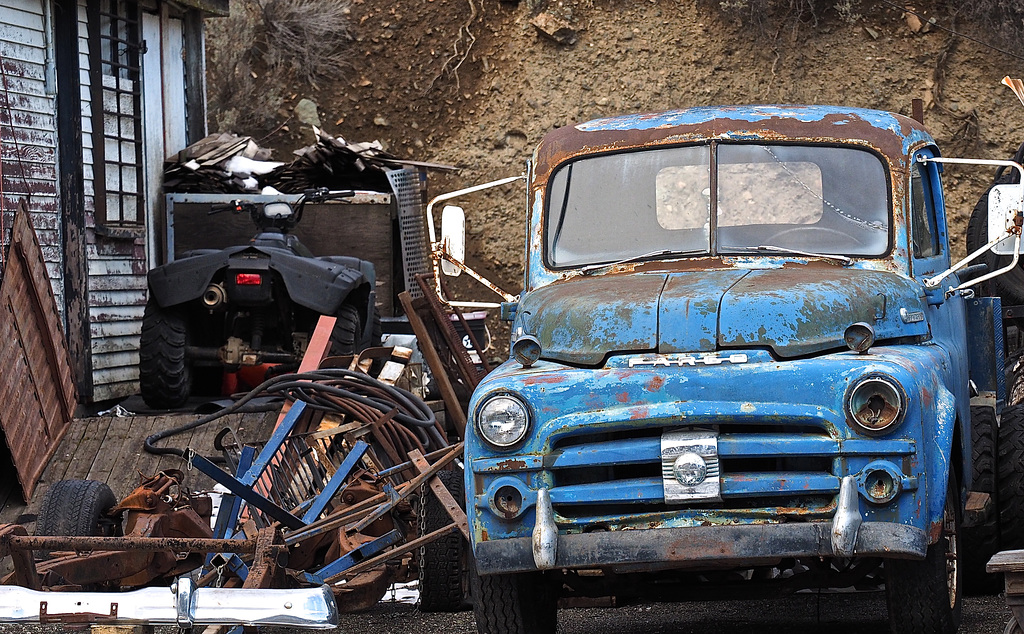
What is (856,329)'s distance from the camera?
5.15m

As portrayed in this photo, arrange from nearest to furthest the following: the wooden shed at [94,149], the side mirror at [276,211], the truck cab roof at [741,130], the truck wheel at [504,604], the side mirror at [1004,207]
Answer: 1. the truck wheel at [504,604]
2. the side mirror at [1004,207]
3. the truck cab roof at [741,130]
4. the wooden shed at [94,149]
5. the side mirror at [276,211]

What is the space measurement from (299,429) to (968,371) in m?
3.58

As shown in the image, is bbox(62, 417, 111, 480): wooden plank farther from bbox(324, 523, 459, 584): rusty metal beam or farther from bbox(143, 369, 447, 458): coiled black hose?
bbox(324, 523, 459, 584): rusty metal beam

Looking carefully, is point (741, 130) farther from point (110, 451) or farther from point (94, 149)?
point (94, 149)

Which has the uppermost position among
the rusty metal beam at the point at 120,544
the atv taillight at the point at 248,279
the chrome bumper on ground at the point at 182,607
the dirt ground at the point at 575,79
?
the dirt ground at the point at 575,79

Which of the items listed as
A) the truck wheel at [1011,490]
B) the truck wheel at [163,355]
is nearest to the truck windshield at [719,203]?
the truck wheel at [1011,490]

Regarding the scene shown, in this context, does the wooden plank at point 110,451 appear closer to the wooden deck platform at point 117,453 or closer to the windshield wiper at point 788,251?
the wooden deck platform at point 117,453

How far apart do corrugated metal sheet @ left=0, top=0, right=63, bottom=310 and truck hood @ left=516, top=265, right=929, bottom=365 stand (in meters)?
6.75

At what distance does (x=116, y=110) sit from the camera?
1309 cm

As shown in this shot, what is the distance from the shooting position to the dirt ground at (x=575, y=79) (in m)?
21.2

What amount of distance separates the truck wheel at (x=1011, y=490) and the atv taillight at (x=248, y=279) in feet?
19.9

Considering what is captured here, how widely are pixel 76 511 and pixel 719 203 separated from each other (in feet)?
11.5

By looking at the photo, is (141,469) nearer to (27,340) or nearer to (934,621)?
(27,340)

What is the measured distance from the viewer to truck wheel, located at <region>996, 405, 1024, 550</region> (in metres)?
7.03
